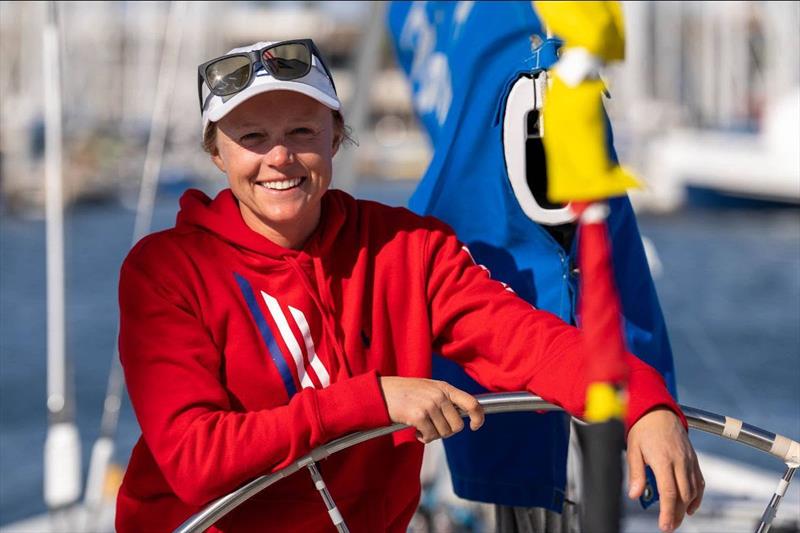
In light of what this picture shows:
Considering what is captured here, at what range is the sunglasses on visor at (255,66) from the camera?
2156mm

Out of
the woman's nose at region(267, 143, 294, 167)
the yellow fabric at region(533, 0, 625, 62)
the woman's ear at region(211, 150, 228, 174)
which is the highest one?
the yellow fabric at region(533, 0, 625, 62)

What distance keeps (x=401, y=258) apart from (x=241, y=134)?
0.33m

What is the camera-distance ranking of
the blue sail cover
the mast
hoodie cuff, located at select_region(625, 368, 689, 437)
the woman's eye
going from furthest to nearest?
the mast
the blue sail cover
the woman's eye
hoodie cuff, located at select_region(625, 368, 689, 437)

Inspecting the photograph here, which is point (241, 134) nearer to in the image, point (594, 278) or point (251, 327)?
point (251, 327)

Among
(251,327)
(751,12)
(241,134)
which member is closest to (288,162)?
(241,134)

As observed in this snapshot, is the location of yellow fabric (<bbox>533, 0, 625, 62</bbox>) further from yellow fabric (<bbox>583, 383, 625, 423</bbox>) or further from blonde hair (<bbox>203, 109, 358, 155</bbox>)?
blonde hair (<bbox>203, 109, 358, 155</bbox>)

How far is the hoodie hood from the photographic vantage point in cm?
223

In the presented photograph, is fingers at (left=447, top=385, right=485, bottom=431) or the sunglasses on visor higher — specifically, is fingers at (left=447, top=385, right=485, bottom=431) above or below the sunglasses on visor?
below

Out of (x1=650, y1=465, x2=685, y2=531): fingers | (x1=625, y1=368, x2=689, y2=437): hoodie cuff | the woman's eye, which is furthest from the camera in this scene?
the woman's eye

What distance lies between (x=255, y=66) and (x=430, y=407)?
58 centimetres

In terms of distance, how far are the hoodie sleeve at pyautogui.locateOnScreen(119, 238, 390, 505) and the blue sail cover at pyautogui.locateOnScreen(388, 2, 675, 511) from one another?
693mm

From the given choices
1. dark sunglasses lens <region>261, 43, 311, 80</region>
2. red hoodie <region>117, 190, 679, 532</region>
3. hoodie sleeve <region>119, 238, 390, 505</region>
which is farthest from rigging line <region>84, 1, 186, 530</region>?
dark sunglasses lens <region>261, 43, 311, 80</region>

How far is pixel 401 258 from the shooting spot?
2.32m

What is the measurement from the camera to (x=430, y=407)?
77.6 inches
